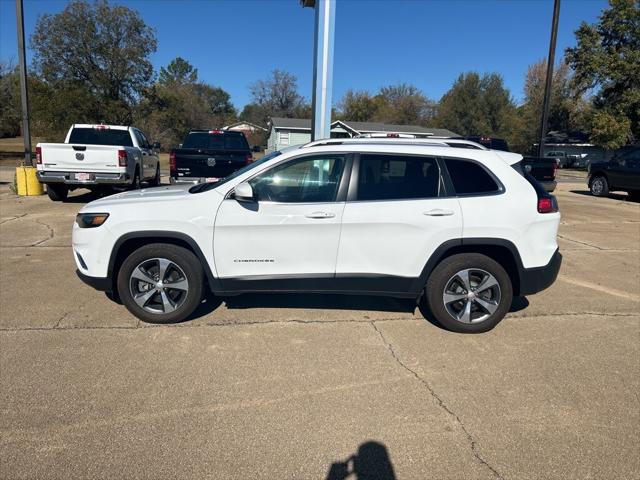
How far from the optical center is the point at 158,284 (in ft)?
15.0

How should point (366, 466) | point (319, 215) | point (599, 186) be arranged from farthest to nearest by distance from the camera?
point (599, 186) < point (319, 215) < point (366, 466)

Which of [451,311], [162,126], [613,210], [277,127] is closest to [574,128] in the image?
[277,127]

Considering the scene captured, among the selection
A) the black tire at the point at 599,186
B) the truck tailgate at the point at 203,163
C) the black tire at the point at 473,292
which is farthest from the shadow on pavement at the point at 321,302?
the black tire at the point at 599,186

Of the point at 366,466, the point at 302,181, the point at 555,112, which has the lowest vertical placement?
the point at 366,466

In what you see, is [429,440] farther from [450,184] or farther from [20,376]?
[20,376]

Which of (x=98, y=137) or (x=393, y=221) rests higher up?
(x=98, y=137)

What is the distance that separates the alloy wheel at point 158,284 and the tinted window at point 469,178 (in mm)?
2675

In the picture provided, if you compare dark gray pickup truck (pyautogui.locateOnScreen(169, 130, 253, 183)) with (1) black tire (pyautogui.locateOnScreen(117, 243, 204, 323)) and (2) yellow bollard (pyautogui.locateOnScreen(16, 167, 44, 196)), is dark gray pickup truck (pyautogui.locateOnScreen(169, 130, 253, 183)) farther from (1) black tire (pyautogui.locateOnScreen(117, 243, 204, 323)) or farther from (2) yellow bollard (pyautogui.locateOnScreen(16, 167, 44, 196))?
(1) black tire (pyautogui.locateOnScreen(117, 243, 204, 323))

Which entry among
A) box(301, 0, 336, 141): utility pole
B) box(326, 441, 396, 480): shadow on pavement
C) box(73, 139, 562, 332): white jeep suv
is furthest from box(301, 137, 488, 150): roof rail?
box(301, 0, 336, 141): utility pole

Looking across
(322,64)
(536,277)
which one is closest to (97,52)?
(322,64)

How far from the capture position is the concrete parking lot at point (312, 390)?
2818 millimetres

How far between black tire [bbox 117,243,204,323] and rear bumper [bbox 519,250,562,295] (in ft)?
9.90

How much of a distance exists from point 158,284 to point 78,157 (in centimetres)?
796

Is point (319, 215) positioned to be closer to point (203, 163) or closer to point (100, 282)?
point (100, 282)
